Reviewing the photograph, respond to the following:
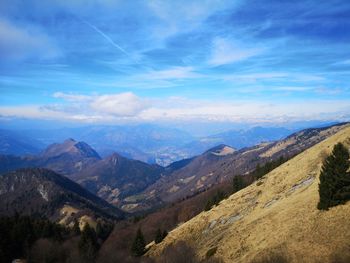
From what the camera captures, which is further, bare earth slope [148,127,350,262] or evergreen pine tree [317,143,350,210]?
evergreen pine tree [317,143,350,210]

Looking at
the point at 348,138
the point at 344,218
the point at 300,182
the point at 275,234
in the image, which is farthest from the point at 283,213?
the point at 348,138

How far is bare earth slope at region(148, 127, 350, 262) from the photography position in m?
46.9

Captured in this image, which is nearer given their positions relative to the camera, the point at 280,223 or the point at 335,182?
the point at 335,182

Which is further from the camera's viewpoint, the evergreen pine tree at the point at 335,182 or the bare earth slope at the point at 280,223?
the evergreen pine tree at the point at 335,182

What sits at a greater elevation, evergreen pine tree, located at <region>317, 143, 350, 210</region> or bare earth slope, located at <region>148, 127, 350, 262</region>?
evergreen pine tree, located at <region>317, 143, 350, 210</region>

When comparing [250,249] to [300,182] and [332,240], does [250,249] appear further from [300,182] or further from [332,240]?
[300,182]

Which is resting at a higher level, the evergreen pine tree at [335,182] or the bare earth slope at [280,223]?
the evergreen pine tree at [335,182]

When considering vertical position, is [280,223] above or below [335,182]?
below

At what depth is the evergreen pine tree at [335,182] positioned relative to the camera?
52.2 meters

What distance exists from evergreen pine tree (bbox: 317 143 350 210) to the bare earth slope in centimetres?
122

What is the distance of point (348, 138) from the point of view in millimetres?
92438

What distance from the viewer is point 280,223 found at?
2288 inches

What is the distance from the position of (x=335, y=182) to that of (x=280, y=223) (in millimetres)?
11396

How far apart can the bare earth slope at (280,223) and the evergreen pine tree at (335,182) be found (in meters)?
1.22
